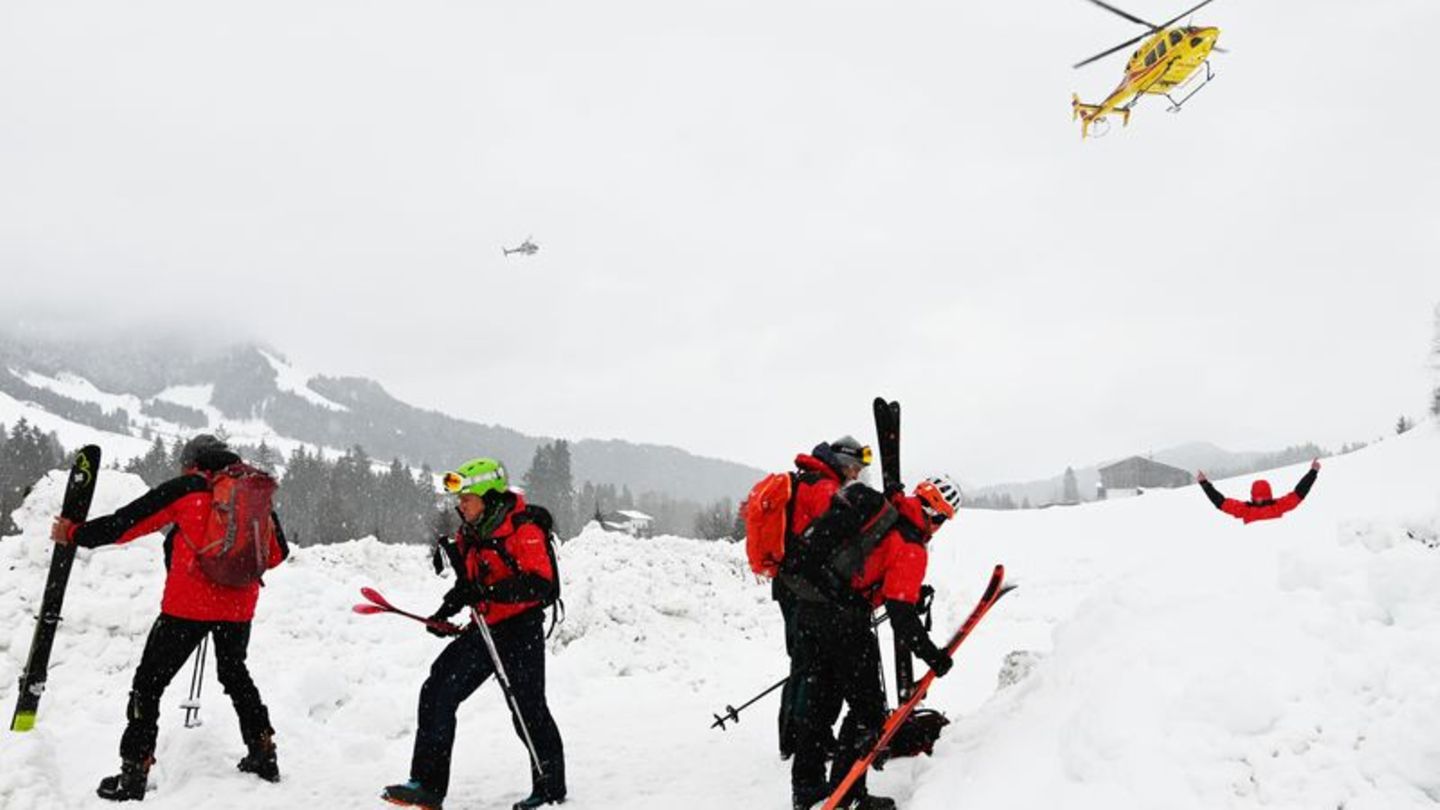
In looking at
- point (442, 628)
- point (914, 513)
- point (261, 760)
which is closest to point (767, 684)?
point (442, 628)

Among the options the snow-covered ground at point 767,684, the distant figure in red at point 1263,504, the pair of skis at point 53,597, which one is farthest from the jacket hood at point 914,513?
the distant figure in red at point 1263,504

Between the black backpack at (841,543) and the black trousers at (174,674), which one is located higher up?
the black backpack at (841,543)

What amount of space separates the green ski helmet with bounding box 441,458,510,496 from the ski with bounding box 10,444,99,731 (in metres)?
2.37

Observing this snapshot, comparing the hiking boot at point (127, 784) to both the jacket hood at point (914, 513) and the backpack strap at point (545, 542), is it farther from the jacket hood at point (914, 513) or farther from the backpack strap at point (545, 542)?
the jacket hood at point (914, 513)

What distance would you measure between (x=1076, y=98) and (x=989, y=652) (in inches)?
1024

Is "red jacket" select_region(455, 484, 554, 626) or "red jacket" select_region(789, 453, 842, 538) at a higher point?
"red jacket" select_region(789, 453, 842, 538)

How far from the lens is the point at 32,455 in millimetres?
90875

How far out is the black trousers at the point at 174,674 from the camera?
580 centimetres

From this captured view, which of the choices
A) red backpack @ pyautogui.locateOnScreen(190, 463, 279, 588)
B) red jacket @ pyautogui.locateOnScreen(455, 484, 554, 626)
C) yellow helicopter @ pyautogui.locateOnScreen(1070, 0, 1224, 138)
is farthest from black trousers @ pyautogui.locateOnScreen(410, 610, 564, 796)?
yellow helicopter @ pyautogui.locateOnScreen(1070, 0, 1224, 138)

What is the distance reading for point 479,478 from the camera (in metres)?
6.32

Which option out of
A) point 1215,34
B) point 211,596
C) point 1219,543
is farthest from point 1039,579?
Answer: point 1215,34

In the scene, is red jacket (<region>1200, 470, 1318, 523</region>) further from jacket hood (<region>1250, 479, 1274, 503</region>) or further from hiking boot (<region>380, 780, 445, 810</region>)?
hiking boot (<region>380, 780, 445, 810</region>)

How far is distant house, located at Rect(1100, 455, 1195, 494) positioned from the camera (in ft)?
236

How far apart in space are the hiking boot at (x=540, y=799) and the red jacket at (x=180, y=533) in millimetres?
2437
